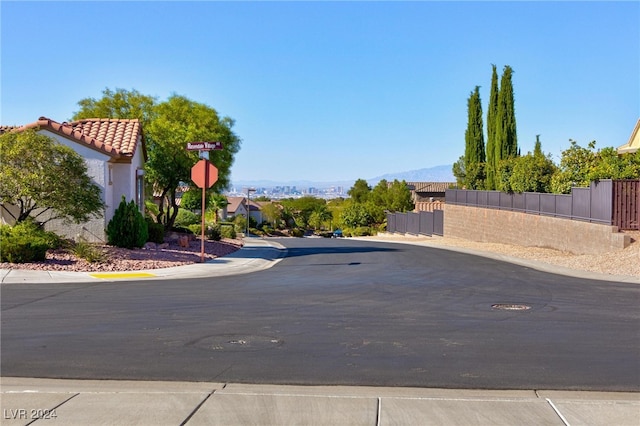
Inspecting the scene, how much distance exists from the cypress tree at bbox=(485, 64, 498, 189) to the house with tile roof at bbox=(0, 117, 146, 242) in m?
23.5

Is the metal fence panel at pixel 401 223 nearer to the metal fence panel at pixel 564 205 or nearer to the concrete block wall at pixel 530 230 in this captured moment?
the concrete block wall at pixel 530 230

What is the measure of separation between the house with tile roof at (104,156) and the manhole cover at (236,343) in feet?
44.2

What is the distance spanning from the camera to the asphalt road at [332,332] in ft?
27.6

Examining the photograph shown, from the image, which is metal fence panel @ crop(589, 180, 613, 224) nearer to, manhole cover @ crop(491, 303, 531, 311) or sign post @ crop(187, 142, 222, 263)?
manhole cover @ crop(491, 303, 531, 311)

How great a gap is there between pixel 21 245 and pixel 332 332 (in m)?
11.0

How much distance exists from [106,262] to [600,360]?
574 inches

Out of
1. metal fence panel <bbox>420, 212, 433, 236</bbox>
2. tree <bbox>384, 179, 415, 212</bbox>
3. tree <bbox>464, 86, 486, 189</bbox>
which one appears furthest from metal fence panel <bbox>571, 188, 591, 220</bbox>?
tree <bbox>384, 179, 415, 212</bbox>

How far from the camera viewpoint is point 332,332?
10.8m

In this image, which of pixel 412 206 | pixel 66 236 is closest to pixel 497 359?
pixel 66 236

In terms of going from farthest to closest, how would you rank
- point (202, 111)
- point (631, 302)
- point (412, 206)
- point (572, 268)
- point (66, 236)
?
1. point (412, 206)
2. point (202, 111)
3. point (66, 236)
4. point (572, 268)
5. point (631, 302)

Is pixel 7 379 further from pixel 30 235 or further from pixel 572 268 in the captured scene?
pixel 572 268

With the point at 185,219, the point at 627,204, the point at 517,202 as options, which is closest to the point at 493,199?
the point at 517,202

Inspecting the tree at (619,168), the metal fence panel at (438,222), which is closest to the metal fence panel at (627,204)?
the tree at (619,168)

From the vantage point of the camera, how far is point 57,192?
66.8 ft
